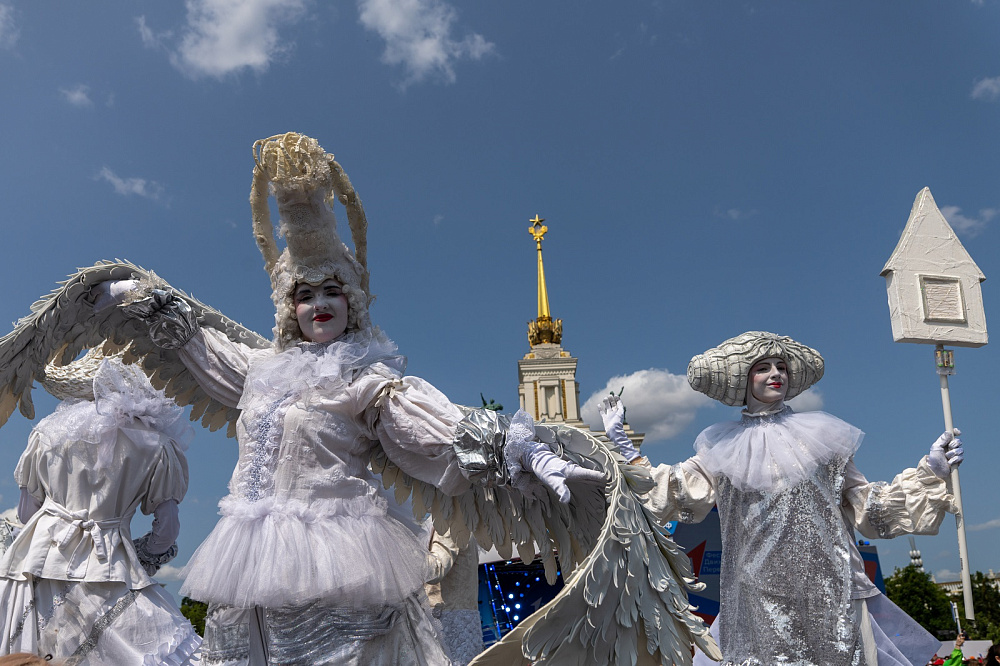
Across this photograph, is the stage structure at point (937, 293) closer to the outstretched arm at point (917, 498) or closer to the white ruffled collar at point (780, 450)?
the outstretched arm at point (917, 498)

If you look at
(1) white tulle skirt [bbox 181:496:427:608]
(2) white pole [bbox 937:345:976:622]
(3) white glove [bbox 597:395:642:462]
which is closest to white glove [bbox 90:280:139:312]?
(1) white tulle skirt [bbox 181:496:427:608]

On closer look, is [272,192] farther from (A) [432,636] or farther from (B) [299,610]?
(A) [432,636]

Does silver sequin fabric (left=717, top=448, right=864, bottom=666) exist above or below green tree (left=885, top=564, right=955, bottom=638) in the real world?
above

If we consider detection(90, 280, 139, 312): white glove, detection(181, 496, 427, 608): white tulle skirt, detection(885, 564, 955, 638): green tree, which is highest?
detection(90, 280, 139, 312): white glove

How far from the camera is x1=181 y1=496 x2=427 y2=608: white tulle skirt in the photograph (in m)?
2.40

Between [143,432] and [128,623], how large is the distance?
0.95m

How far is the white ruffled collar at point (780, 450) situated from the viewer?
3701 mm

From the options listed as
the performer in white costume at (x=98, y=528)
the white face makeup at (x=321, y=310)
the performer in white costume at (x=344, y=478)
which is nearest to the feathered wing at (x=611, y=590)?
the performer in white costume at (x=344, y=478)

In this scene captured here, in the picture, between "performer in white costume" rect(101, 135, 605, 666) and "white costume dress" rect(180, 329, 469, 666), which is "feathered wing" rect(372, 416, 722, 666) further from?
"white costume dress" rect(180, 329, 469, 666)

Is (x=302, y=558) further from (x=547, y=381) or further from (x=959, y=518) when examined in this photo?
(x=547, y=381)

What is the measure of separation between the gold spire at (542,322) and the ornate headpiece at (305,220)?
106ft

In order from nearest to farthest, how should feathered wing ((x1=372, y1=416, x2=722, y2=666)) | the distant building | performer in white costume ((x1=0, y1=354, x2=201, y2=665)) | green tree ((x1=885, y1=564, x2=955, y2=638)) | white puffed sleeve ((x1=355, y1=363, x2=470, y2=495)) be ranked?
feathered wing ((x1=372, y1=416, x2=722, y2=666)), white puffed sleeve ((x1=355, y1=363, x2=470, y2=495)), performer in white costume ((x1=0, y1=354, x2=201, y2=665)), green tree ((x1=885, y1=564, x2=955, y2=638)), the distant building

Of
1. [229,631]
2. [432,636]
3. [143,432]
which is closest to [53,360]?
[143,432]

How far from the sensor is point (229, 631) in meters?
2.49
